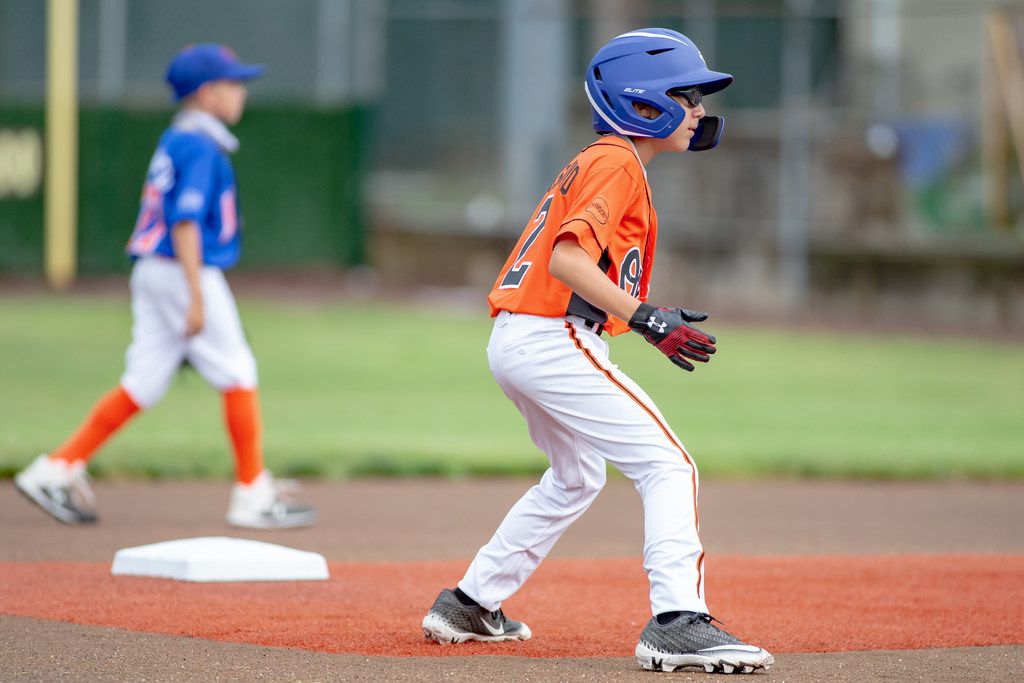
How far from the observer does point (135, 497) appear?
788 centimetres

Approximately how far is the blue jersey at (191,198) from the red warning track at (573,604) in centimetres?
156

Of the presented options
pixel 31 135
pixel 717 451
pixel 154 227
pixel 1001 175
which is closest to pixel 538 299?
pixel 154 227

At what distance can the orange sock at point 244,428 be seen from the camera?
6.82m

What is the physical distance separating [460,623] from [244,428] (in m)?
2.44

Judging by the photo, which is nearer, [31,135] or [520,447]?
[520,447]

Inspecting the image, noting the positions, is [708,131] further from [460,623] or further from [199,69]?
[199,69]

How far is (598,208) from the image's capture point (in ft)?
14.2

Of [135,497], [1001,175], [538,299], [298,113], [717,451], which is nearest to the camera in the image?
[538,299]

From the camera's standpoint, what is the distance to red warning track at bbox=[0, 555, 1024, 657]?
475cm

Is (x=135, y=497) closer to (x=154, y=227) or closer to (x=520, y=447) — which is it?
(x=154, y=227)

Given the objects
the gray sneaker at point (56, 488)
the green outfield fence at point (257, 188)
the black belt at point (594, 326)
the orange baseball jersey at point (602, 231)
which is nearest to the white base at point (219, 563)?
the gray sneaker at point (56, 488)

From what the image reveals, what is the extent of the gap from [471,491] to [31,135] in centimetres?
1202

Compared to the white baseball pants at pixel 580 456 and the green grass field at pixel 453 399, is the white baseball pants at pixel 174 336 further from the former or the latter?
the white baseball pants at pixel 580 456

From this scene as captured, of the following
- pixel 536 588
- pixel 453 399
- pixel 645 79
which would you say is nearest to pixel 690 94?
pixel 645 79
